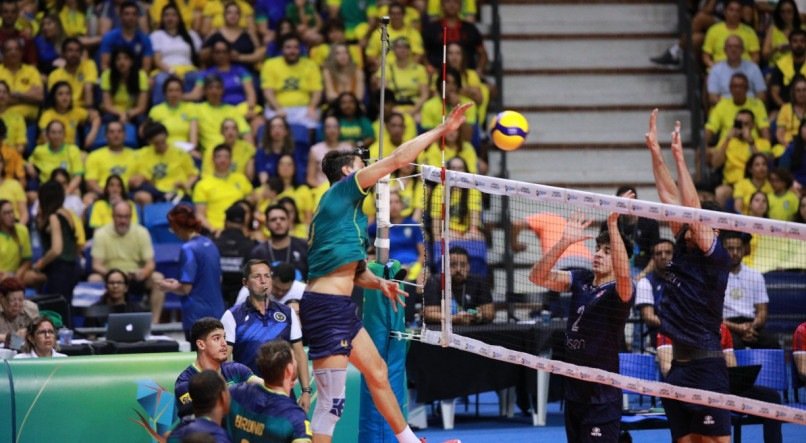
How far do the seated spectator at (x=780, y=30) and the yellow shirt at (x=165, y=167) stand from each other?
893 cm

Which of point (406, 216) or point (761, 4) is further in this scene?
point (761, 4)

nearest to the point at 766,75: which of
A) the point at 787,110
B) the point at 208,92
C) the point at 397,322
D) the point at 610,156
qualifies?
the point at 787,110

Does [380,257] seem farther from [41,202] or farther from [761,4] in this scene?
Answer: [761,4]

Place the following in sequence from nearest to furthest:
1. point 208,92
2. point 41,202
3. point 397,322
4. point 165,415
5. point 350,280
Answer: point 350,280, point 165,415, point 397,322, point 41,202, point 208,92

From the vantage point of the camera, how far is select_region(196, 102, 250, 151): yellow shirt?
18.5m

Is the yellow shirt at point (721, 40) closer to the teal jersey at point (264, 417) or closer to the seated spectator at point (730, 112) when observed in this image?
the seated spectator at point (730, 112)

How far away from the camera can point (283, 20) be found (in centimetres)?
1973

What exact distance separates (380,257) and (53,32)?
34.9ft

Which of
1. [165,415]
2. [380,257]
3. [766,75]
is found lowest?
[165,415]

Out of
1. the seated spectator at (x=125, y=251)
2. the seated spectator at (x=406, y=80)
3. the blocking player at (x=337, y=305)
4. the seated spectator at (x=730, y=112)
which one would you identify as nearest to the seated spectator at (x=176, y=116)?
the seated spectator at (x=125, y=251)

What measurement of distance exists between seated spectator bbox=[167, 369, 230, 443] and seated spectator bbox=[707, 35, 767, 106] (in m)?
13.4

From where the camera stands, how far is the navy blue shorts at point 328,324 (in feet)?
31.2

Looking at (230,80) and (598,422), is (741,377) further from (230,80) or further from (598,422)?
(230,80)

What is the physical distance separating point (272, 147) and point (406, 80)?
Answer: 230 centimetres
